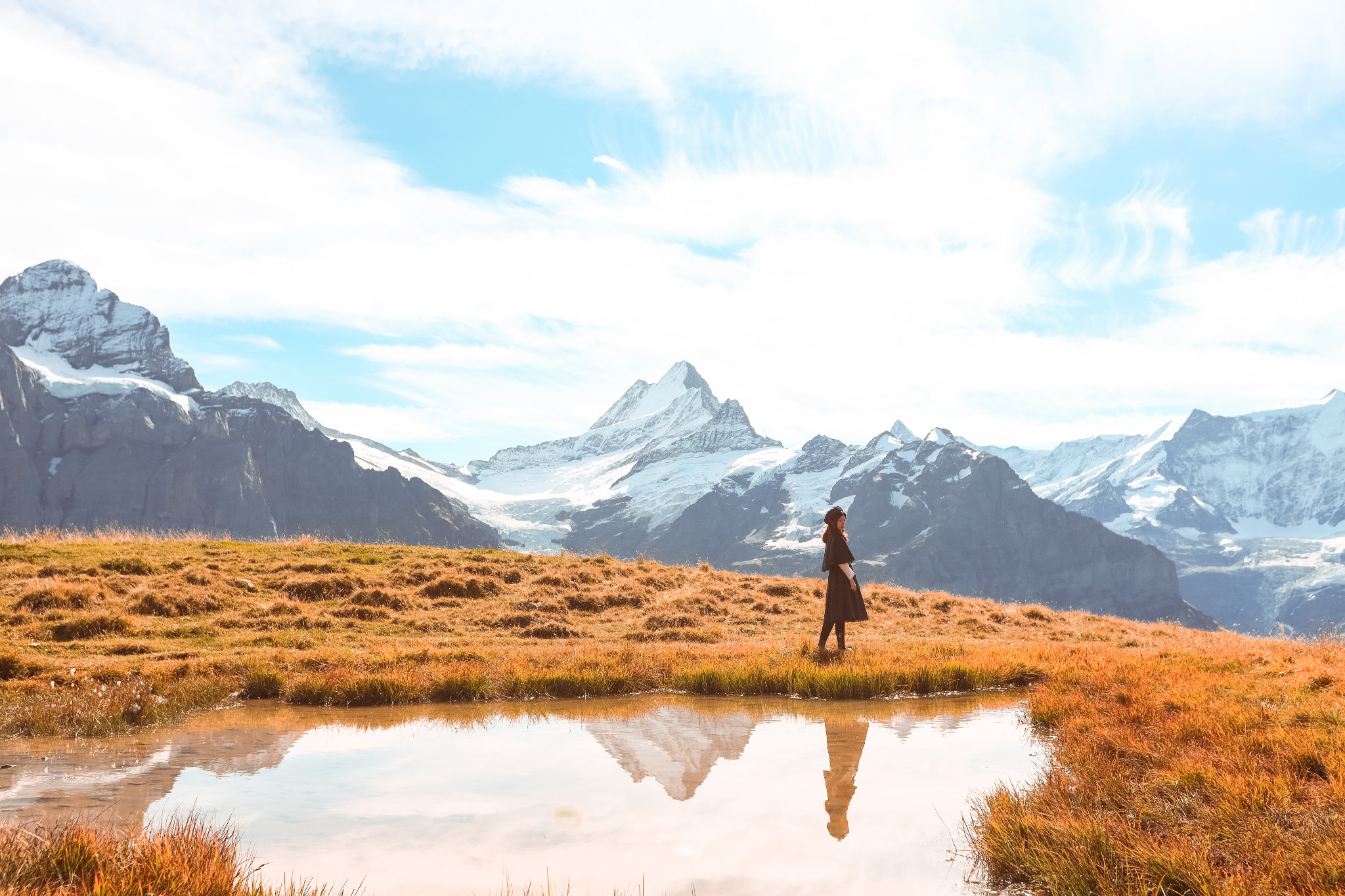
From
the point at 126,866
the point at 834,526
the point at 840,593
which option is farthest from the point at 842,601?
the point at 126,866

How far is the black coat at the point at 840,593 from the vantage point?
18719 mm

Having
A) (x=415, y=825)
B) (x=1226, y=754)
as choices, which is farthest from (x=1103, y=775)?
(x=415, y=825)

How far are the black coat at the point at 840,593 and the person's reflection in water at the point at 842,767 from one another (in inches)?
231

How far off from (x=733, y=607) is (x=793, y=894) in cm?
2330

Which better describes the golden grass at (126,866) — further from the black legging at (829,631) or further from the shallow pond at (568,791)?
the black legging at (829,631)

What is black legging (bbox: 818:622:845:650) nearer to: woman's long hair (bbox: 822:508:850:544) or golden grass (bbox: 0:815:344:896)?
woman's long hair (bbox: 822:508:850:544)

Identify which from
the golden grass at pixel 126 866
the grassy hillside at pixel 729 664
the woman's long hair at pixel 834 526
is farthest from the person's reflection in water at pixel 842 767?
the woman's long hair at pixel 834 526

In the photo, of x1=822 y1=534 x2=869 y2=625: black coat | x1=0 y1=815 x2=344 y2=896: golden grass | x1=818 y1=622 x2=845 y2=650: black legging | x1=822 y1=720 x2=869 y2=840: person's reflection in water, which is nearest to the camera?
x1=0 y1=815 x2=344 y2=896: golden grass

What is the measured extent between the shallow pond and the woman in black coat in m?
4.82

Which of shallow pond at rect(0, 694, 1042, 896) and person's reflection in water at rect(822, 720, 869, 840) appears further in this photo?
person's reflection in water at rect(822, 720, 869, 840)

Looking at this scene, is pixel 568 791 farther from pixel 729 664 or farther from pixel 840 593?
pixel 840 593

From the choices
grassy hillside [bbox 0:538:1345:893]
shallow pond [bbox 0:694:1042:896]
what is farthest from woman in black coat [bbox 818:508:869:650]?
shallow pond [bbox 0:694:1042:896]

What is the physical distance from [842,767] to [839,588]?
904 cm

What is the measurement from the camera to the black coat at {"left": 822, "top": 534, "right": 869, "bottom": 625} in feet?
61.4
